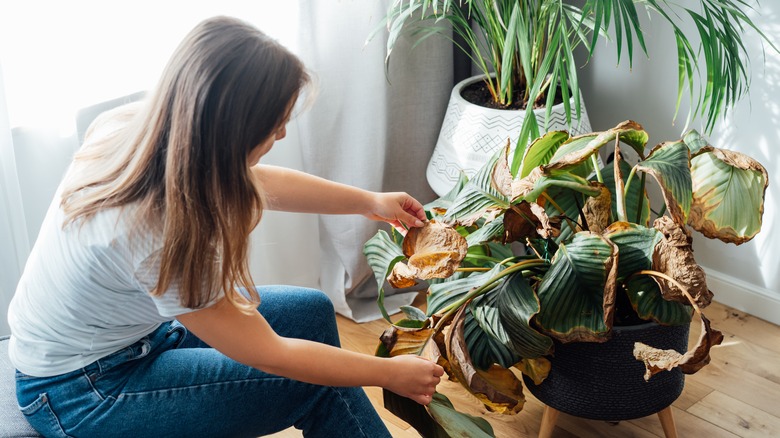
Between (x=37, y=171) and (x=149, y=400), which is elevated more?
(x=37, y=171)

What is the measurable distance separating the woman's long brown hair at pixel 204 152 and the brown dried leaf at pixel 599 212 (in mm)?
526

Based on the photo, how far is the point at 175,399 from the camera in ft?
3.54

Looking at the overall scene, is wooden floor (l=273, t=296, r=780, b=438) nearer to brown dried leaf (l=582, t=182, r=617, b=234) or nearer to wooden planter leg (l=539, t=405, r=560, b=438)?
wooden planter leg (l=539, t=405, r=560, b=438)

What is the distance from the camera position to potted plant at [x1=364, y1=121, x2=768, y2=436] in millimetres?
1152

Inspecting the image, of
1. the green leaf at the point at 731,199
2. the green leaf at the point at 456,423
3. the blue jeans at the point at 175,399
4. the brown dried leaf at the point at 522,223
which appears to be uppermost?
the green leaf at the point at 731,199

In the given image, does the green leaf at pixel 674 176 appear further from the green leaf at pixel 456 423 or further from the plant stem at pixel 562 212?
the green leaf at pixel 456 423

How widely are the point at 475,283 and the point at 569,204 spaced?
0.23 meters

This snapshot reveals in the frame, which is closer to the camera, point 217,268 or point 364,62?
point 217,268

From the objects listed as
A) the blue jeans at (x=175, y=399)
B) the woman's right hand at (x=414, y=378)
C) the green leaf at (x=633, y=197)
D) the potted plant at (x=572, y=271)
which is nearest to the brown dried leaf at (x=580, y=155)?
the potted plant at (x=572, y=271)

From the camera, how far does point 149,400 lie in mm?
1075

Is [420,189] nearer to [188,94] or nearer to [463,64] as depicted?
[463,64]

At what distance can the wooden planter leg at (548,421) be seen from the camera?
1.39 metres

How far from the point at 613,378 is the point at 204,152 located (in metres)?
0.73

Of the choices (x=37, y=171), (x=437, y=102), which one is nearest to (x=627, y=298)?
(x=437, y=102)
